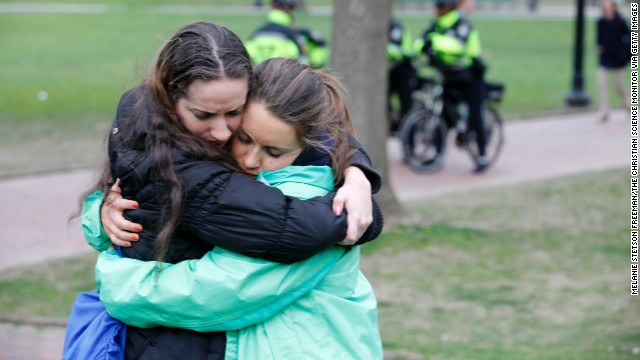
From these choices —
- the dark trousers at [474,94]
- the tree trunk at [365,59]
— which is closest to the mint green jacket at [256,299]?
the tree trunk at [365,59]

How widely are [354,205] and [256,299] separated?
1.18 feet

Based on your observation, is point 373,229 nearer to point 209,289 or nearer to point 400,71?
point 209,289

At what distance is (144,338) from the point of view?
2707mm

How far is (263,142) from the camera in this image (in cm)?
269

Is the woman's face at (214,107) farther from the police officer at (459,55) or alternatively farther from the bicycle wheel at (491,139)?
the bicycle wheel at (491,139)

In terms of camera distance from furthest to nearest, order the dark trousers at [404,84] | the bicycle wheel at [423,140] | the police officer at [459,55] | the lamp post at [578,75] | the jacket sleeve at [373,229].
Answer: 1. the lamp post at [578,75]
2. the dark trousers at [404,84]
3. the bicycle wheel at [423,140]
4. the police officer at [459,55]
5. the jacket sleeve at [373,229]

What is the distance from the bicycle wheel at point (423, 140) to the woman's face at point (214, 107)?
359 inches

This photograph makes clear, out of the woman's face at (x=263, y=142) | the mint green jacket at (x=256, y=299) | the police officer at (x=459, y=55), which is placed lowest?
the police officer at (x=459, y=55)

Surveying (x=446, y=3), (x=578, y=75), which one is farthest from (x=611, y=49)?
(x=446, y=3)

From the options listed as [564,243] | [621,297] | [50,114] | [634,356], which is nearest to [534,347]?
[634,356]

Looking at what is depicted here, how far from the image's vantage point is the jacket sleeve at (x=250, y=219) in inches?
101

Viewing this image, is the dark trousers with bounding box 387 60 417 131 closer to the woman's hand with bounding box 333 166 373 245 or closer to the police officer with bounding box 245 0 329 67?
the police officer with bounding box 245 0 329 67

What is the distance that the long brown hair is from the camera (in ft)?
8.75

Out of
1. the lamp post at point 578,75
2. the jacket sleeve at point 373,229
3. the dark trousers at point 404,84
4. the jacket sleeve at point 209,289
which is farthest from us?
the lamp post at point 578,75
